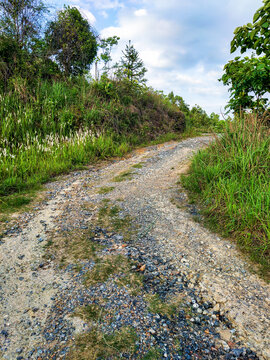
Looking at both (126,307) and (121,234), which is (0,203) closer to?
(121,234)

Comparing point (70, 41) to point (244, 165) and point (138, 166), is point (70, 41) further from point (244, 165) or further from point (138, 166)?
point (244, 165)

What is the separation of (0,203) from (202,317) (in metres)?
4.50

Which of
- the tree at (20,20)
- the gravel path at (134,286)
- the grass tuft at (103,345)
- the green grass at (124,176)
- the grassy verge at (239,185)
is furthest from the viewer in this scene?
the tree at (20,20)

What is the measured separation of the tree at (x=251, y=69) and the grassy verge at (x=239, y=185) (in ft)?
1.67

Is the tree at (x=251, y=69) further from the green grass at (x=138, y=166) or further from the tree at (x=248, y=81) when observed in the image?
the green grass at (x=138, y=166)

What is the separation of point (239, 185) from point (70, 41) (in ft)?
43.7

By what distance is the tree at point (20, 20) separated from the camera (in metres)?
11.0

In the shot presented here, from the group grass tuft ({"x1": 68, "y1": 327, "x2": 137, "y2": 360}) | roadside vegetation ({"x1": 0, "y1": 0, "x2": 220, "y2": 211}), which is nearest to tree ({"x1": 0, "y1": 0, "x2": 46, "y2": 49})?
roadside vegetation ({"x1": 0, "y1": 0, "x2": 220, "y2": 211})

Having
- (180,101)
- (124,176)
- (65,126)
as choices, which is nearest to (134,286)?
(124,176)

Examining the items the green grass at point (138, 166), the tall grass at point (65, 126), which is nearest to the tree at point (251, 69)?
the green grass at point (138, 166)

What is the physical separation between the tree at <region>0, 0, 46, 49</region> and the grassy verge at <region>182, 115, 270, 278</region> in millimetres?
10585

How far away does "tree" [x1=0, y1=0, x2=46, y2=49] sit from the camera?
1097 centimetres

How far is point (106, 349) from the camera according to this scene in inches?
83.0

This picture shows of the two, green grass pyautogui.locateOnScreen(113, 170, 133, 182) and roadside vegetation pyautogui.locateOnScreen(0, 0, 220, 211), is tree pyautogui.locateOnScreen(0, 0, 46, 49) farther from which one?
green grass pyautogui.locateOnScreen(113, 170, 133, 182)
